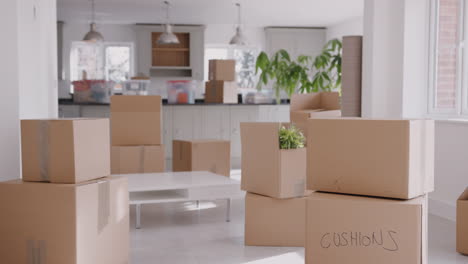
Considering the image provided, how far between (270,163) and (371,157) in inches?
56.6

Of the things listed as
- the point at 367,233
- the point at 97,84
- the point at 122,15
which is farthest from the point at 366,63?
the point at 122,15

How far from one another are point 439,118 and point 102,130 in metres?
3.11

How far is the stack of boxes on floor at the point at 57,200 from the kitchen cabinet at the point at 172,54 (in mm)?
8034

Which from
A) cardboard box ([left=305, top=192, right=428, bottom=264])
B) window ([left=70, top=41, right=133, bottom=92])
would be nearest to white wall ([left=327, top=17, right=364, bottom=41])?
window ([left=70, top=41, right=133, bottom=92])

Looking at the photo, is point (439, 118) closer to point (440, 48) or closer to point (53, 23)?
point (440, 48)

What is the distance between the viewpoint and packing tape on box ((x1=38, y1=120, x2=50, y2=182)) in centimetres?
250

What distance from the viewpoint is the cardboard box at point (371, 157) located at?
1915 millimetres

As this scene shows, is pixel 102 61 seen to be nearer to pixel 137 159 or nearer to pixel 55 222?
pixel 137 159

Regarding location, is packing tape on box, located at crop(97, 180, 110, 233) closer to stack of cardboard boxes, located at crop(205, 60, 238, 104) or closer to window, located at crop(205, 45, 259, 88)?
stack of cardboard boxes, located at crop(205, 60, 238, 104)

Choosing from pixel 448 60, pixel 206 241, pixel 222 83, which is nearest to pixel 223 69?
pixel 222 83

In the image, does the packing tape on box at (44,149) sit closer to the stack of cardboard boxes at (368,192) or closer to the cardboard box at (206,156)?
the stack of cardboard boxes at (368,192)

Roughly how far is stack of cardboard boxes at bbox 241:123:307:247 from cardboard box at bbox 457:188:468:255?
952 mm

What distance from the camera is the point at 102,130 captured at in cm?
269

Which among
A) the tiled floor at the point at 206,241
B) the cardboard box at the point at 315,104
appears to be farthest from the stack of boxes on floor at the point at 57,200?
the cardboard box at the point at 315,104
